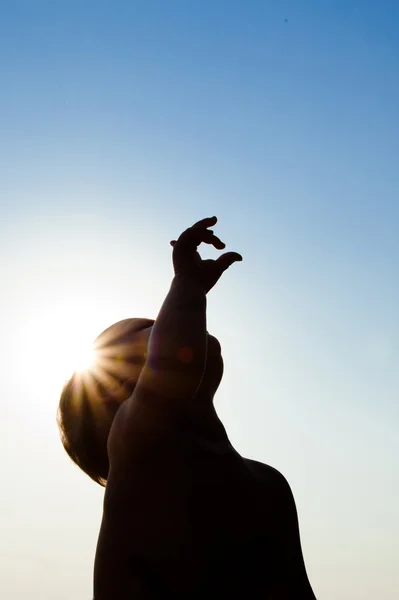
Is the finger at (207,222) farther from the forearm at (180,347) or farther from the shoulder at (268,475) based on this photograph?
the shoulder at (268,475)

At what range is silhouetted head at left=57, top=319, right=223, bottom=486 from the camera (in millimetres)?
2180

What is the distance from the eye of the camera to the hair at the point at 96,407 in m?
2.23

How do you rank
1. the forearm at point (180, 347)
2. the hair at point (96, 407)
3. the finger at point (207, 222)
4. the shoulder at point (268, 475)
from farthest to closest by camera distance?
the hair at point (96, 407) < the shoulder at point (268, 475) < the finger at point (207, 222) < the forearm at point (180, 347)

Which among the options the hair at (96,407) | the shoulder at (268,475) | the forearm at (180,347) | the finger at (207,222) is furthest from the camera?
the hair at (96,407)

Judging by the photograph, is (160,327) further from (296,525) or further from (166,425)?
(296,525)

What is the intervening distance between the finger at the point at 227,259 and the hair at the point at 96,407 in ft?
1.49

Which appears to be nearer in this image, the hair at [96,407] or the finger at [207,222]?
the finger at [207,222]

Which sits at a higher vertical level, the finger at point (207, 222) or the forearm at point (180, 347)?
the finger at point (207, 222)

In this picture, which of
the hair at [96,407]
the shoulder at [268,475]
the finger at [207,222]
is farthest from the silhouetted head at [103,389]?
the finger at [207,222]

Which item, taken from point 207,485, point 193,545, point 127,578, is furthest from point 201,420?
point 127,578

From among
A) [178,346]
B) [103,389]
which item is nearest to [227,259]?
[178,346]

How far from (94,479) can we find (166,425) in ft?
2.39

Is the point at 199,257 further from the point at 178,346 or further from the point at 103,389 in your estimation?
the point at 103,389

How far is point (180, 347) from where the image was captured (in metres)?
1.64
